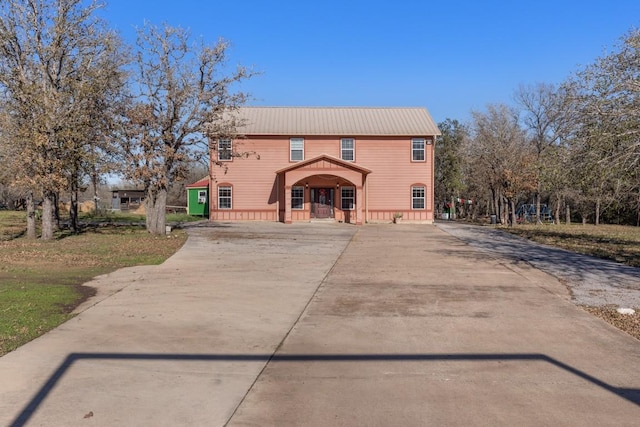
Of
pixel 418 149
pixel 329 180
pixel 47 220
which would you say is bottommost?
pixel 47 220

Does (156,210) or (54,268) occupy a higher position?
(156,210)

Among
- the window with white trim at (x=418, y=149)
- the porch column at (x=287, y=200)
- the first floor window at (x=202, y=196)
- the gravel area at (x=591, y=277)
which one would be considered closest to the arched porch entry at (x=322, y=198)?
the porch column at (x=287, y=200)

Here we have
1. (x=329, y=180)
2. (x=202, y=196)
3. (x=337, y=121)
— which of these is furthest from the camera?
(x=202, y=196)

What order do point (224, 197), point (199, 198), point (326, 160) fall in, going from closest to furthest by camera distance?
point (326, 160)
point (224, 197)
point (199, 198)

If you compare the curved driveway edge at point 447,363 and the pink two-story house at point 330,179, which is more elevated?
the pink two-story house at point 330,179

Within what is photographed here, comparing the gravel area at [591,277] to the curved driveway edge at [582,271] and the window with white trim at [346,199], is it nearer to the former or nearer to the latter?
the curved driveway edge at [582,271]

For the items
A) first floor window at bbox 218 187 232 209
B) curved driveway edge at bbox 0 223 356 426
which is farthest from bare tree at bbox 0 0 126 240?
first floor window at bbox 218 187 232 209

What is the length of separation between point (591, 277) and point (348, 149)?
24.4m

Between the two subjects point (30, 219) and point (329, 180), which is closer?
point (30, 219)

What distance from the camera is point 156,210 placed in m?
24.3

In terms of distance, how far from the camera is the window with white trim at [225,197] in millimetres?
36375

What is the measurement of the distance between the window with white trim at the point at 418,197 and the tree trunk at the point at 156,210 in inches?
691

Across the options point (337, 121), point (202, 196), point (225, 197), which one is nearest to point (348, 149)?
point (337, 121)

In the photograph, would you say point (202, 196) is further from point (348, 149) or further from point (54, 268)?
point (54, 268)
